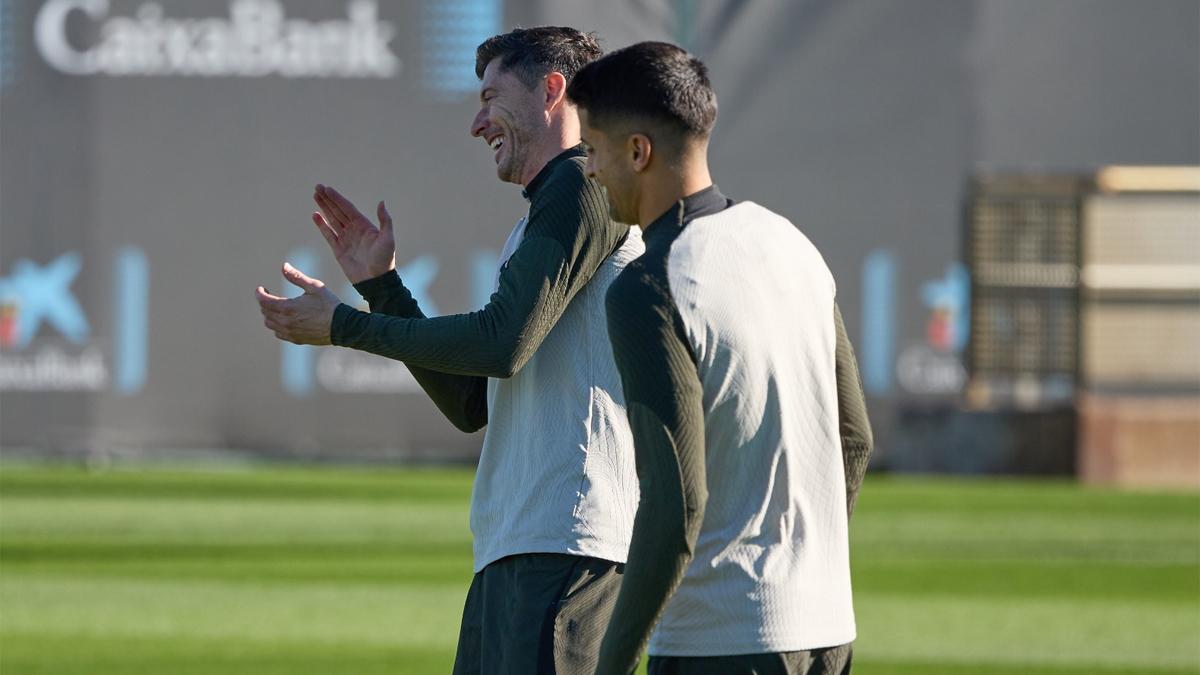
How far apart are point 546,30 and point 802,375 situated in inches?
42.7

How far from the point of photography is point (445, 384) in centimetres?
374

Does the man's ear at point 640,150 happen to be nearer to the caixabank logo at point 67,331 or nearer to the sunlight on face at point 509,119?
the sunlight on face at point 509,119

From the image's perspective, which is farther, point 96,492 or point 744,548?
point 96,492

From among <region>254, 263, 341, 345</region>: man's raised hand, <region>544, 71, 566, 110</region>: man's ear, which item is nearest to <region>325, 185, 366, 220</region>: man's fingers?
<region>254, 263, 341, 345</region>: man's raised hand

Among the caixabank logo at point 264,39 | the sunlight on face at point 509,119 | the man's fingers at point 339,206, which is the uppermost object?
the caixabank logo at point 264,39

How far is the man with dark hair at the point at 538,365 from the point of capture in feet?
11.0

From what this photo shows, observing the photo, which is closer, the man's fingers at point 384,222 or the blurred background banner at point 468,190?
the man's fingers at point 384,222

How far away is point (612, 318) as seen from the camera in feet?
8.95

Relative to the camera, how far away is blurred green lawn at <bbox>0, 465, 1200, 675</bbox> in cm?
807

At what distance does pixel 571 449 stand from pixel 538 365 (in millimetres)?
157

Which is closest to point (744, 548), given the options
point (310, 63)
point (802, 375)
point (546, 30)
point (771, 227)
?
point (802, 375)

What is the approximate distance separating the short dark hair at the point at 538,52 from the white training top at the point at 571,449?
0.29 m

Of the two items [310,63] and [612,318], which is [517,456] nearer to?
[612,318]

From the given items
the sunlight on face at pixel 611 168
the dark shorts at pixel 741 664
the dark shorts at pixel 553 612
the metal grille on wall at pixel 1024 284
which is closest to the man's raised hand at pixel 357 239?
the dark shorts at pixel 553 612
